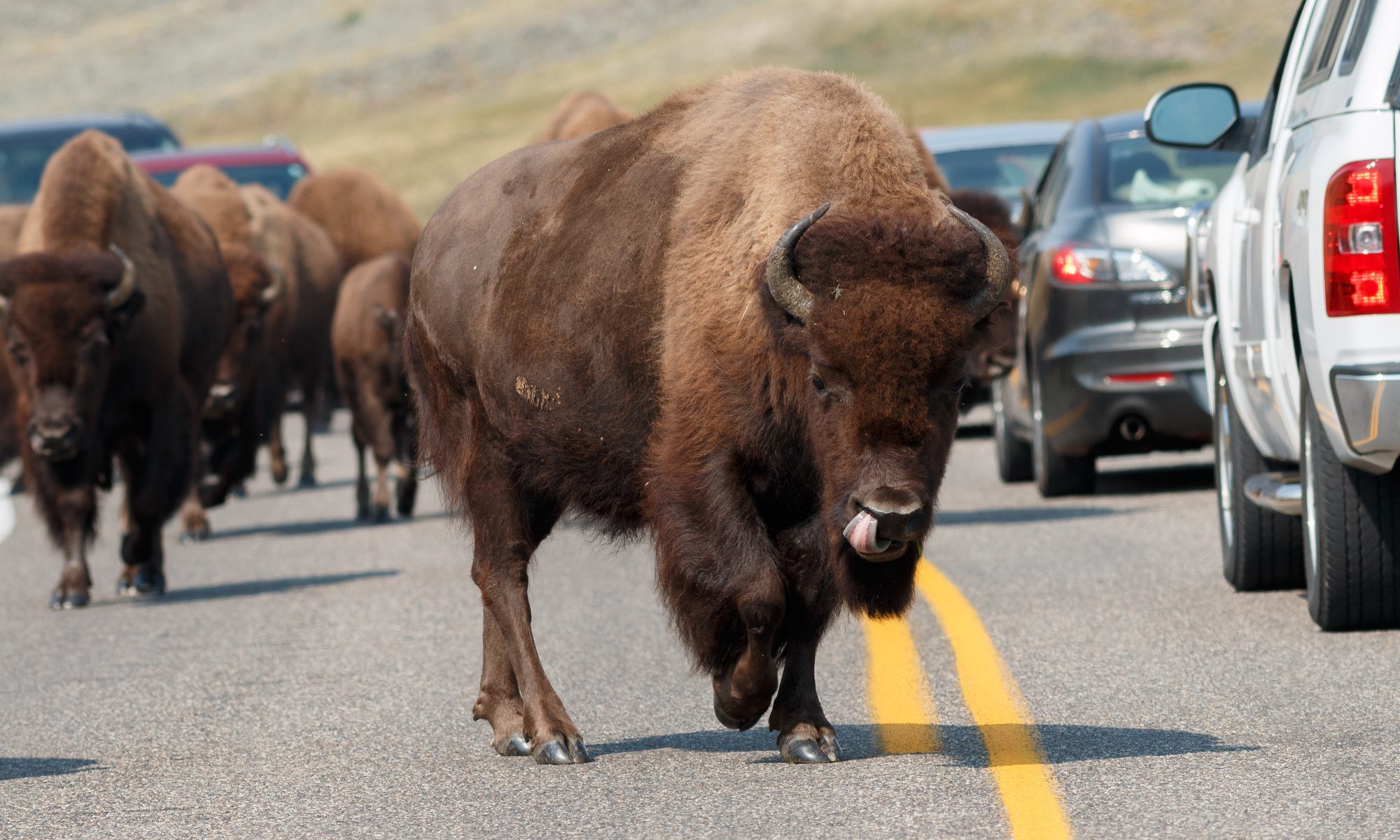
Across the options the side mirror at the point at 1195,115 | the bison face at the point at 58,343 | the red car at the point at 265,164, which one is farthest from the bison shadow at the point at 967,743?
the red car at the point at 265,164

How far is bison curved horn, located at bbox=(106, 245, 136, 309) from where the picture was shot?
35.4ft

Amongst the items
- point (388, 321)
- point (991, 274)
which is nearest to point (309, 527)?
point (388, 321)

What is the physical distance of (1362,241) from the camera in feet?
20.5

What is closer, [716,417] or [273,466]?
[716,417]

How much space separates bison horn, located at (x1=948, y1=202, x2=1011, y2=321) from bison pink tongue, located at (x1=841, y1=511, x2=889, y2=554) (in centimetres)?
54

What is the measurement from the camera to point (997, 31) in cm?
9981

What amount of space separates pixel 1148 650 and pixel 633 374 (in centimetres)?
212

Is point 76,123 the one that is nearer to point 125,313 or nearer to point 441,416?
point 125,313

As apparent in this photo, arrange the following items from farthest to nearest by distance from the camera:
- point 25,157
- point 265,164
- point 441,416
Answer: point 265,164 < point 25,157 < point 441,416

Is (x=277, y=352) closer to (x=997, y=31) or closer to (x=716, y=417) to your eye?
(x=716, y=417)

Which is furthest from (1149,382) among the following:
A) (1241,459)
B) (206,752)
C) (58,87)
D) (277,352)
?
(58,87)

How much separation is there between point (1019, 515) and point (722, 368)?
20.0 feet

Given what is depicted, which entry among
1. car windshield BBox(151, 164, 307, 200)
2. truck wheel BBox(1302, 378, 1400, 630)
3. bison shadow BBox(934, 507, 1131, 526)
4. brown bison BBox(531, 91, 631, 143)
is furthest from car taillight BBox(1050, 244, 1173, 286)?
car windshield BBox(151, 164, 307, 200)

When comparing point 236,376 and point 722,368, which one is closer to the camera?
point 722,368
